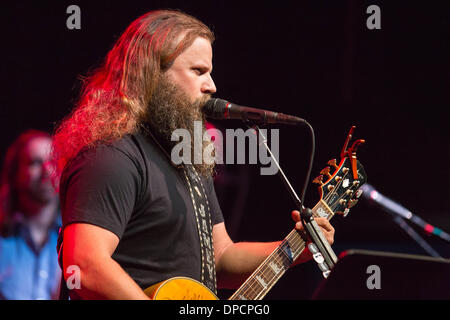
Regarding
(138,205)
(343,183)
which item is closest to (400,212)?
(343,183)

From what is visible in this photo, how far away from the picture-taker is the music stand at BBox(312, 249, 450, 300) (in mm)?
1541

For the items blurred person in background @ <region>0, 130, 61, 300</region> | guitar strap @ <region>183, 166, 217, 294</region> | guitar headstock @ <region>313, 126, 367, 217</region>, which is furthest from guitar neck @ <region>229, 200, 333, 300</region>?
blurred person in background @ <region>0, 130, 61, 300</region>

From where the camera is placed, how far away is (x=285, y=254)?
2.39 m

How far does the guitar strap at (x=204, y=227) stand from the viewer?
7.54 feet

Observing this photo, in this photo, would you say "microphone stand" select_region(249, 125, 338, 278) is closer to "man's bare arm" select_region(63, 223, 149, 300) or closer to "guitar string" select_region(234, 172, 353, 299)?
"guitar string" select_region(234, 172, 353, 299)

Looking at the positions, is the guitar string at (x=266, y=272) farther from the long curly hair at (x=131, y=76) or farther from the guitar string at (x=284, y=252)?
the long curly hair at (x=131, y=76)

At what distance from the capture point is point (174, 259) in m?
2.16

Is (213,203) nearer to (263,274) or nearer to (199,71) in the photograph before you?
(263,274)

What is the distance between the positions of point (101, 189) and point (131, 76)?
0.68 meters

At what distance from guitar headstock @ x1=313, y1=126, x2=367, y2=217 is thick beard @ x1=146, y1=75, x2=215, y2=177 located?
0.63m

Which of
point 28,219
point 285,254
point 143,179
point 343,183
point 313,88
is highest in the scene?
point 313,88

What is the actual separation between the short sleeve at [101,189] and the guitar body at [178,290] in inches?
10.3
